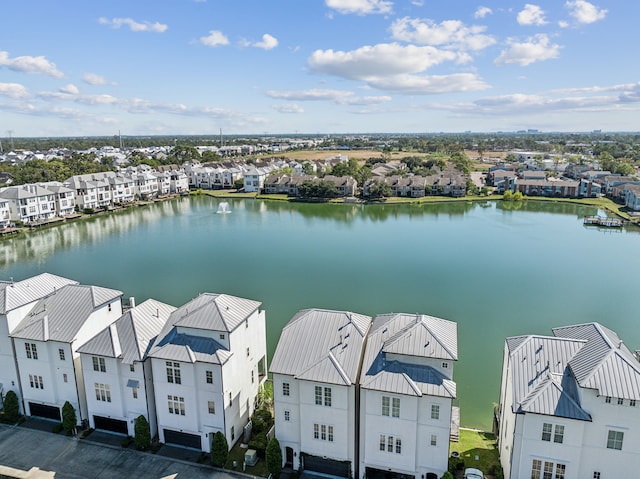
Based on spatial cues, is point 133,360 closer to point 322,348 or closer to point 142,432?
point 142,432

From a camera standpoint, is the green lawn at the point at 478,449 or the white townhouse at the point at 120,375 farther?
the white townhouse at the point at 120,375

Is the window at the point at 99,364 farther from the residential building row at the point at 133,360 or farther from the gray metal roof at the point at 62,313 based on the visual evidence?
the gray metal roof at the point at 62,313

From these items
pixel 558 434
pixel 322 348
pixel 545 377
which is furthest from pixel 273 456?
pixel 545 377

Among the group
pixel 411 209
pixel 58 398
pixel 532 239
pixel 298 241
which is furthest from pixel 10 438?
pixel 411 209

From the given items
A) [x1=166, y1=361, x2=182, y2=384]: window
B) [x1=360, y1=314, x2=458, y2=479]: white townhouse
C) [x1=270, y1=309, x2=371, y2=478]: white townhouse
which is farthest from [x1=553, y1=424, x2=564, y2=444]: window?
[x1=166, y1=361, x2=182, y2=384]: window

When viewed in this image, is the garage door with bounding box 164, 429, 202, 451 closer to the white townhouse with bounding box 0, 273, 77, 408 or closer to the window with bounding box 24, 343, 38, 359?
the window with bounding box 24, 343, 38, 359

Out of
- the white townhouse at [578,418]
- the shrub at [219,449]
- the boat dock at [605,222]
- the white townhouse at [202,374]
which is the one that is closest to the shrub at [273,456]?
the shrub at [219,449]

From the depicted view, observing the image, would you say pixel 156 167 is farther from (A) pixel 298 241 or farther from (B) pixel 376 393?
(B) pixel 376 393
